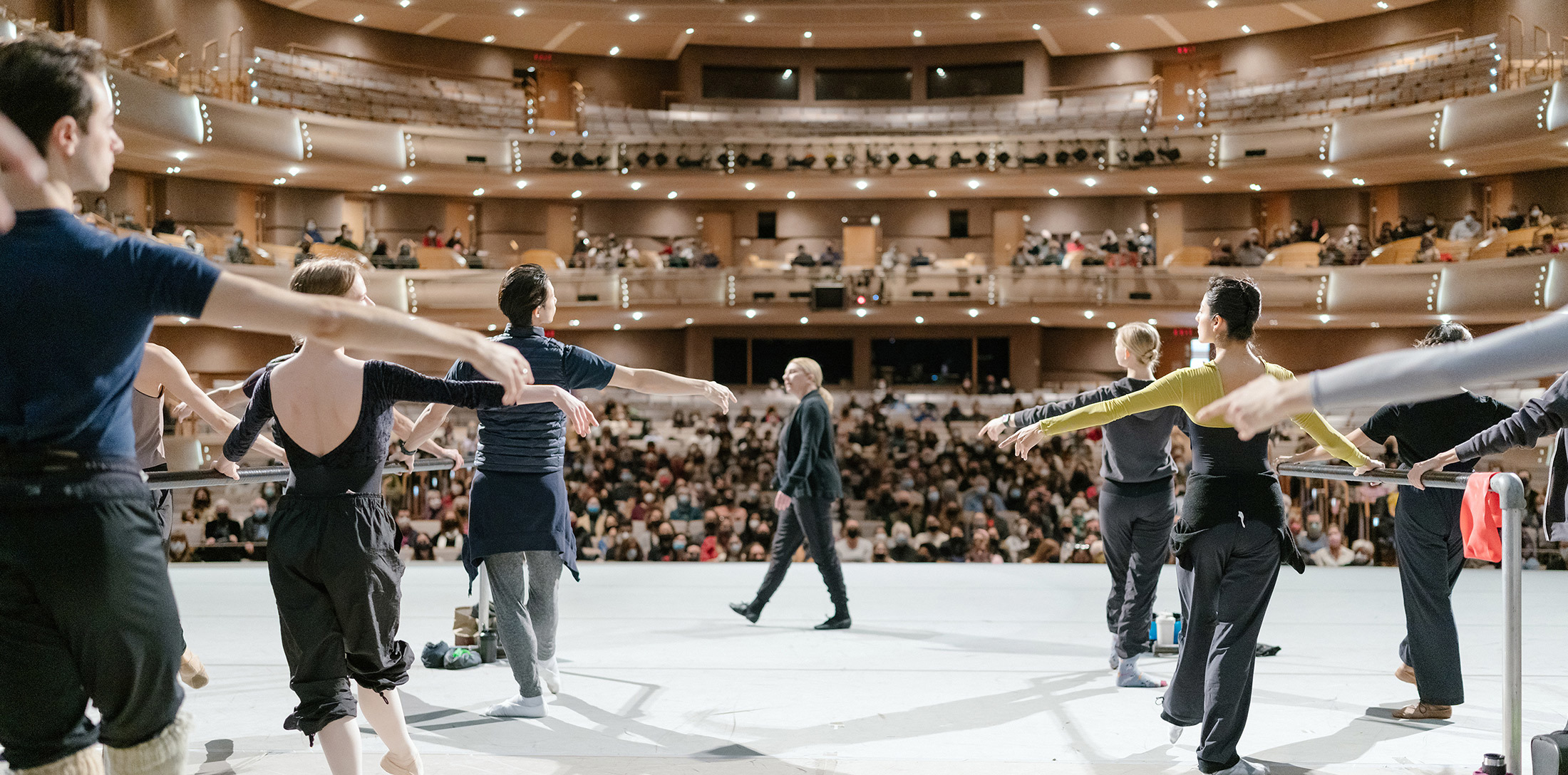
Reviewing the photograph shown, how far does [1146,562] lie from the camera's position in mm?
4965

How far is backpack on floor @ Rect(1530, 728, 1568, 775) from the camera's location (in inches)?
126

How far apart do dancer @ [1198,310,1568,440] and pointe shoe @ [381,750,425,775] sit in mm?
2394

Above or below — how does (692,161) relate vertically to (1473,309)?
above

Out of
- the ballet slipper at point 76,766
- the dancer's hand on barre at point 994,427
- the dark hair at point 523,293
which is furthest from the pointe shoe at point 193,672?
the dancer's hand on barre at point 994,427

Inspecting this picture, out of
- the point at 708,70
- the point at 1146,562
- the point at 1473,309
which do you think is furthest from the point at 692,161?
the point at 1146,562

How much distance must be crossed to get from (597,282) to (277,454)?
18031mm

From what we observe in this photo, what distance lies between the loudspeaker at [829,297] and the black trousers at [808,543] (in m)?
15.5

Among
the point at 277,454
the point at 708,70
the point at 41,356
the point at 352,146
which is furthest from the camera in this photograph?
the point at 708,70

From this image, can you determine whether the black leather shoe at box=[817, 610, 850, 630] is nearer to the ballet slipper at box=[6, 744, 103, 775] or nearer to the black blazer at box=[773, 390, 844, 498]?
the black blazer at box=[773, 390, 844, 498]

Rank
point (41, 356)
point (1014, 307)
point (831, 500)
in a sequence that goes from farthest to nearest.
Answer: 1. point (1014, 307)
2. point (831, 500)
3. point (41, 356)

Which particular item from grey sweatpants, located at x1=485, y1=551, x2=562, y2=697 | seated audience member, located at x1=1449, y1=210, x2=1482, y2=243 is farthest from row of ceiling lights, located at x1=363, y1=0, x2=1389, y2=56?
grey sweatpants, located at x1=485, y1=551, x2=562, y2=697

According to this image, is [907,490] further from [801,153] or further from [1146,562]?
[801,153]

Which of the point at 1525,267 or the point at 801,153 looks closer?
the point at 1525,267

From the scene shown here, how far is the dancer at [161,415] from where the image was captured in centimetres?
374
